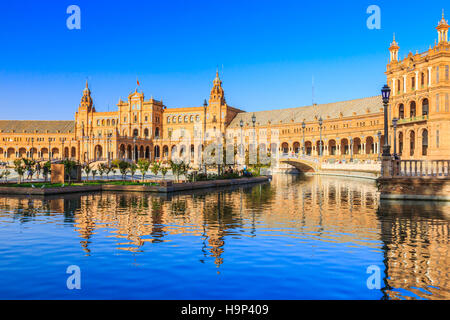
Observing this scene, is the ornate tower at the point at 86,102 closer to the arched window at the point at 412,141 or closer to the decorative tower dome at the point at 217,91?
the decorative tower dome at the point at 217,91

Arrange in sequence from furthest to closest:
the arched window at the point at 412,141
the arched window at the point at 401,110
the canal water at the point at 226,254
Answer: the arched window at the point at 401,110
the arched window at the point at 412,141
the canal water at the point at 226,254

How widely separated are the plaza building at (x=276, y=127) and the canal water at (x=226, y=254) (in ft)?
151

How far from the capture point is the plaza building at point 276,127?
62.0m

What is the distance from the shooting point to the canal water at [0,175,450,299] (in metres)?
7.96

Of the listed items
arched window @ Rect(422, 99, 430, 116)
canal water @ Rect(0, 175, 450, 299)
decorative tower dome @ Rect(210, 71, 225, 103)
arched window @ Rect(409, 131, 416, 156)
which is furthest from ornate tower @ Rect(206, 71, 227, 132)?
canal water @ Rect(0, 175, 450, 299)

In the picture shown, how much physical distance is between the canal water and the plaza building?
46.0 metres

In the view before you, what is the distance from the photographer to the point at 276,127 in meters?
116

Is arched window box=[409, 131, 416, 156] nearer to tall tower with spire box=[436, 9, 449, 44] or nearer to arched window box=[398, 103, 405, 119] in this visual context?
arched window box=[398, 103, 405, 119]

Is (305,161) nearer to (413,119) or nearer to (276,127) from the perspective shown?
(413,119)

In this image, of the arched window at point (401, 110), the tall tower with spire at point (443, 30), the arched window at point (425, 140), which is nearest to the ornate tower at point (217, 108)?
the arched window at point (401, 110)

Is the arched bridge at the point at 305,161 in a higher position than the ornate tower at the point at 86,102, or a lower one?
lower

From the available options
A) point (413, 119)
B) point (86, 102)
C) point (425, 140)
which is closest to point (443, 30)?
point (413, 119)

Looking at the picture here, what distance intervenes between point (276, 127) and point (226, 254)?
107 m
